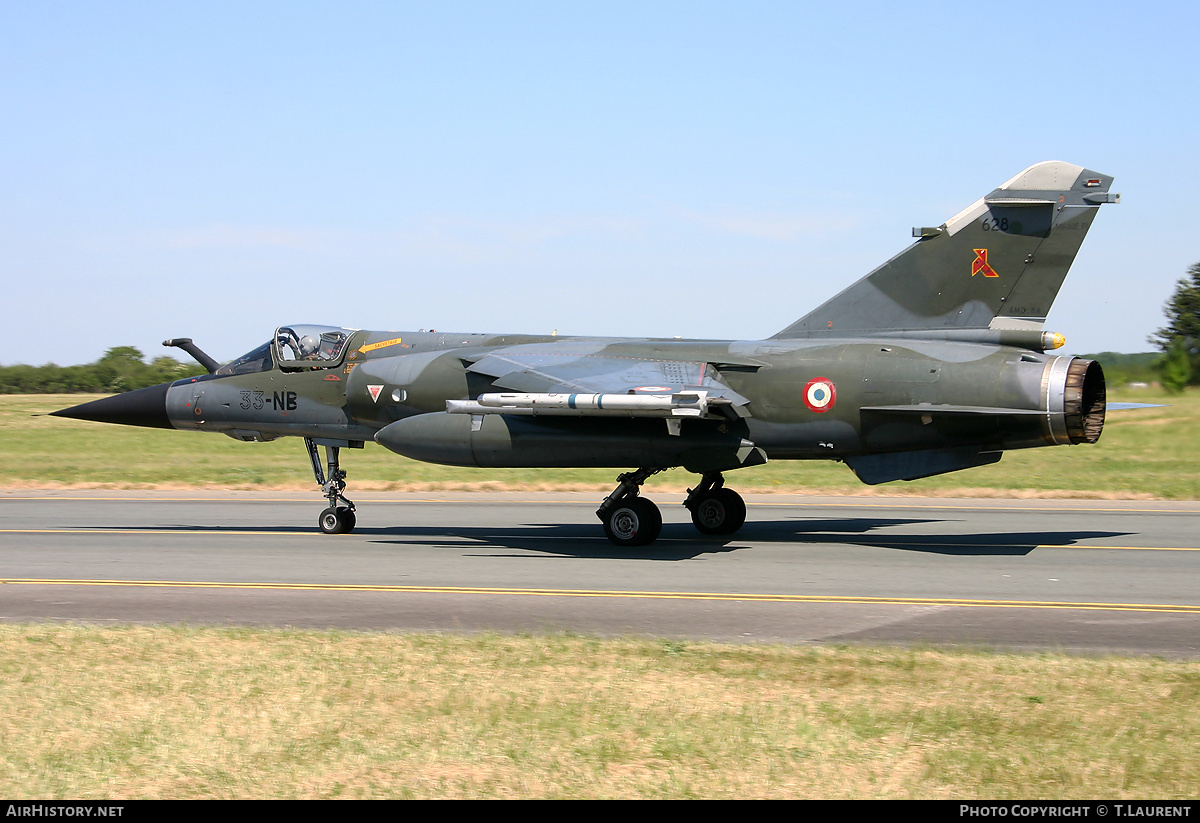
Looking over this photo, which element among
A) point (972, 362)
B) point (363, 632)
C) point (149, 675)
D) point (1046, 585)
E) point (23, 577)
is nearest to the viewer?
point (149, 675)

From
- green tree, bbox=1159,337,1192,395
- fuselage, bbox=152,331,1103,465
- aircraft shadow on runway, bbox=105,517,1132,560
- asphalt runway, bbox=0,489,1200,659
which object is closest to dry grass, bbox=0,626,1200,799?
asphalt runway, bbox=0,489,1200,659

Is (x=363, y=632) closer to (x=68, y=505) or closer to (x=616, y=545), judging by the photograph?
(x=616, y=545)

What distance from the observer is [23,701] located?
7.63 meters

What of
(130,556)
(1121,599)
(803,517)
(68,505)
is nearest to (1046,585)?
(1121,599)

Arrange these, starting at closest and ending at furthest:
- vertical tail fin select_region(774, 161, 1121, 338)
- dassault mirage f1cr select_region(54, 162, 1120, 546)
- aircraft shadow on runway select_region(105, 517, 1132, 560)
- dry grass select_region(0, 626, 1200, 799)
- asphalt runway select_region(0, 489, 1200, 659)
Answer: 1. dry grass select_region(0, 626, 1200, 799)
2. asphalt runway select_region(0, 489, 1200, 659)
3. dassault mirage f1cr select_region(54, 162, 1120, 546)
4. vertical tail fin select_region(774, 161, 1121, 338)
5. aircraft shadow on runway select_region(105, 517, 1132, 560)

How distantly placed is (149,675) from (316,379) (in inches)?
412

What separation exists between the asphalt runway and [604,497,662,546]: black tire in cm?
23

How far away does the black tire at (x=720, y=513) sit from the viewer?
17.9 metres

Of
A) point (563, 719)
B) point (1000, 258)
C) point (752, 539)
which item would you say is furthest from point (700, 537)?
point (563, 719)

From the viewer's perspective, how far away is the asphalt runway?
10875mm

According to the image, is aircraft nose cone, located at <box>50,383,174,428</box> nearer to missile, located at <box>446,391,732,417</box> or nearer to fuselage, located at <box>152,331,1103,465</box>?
fuselage, located at <box>152,331,1103,465</box>

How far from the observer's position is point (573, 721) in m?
7.13

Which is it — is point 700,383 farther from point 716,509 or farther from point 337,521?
point 337,521

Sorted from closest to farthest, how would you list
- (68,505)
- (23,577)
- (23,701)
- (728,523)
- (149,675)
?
(23,701), (149,675), (23,577), (728,523), (68,505)
